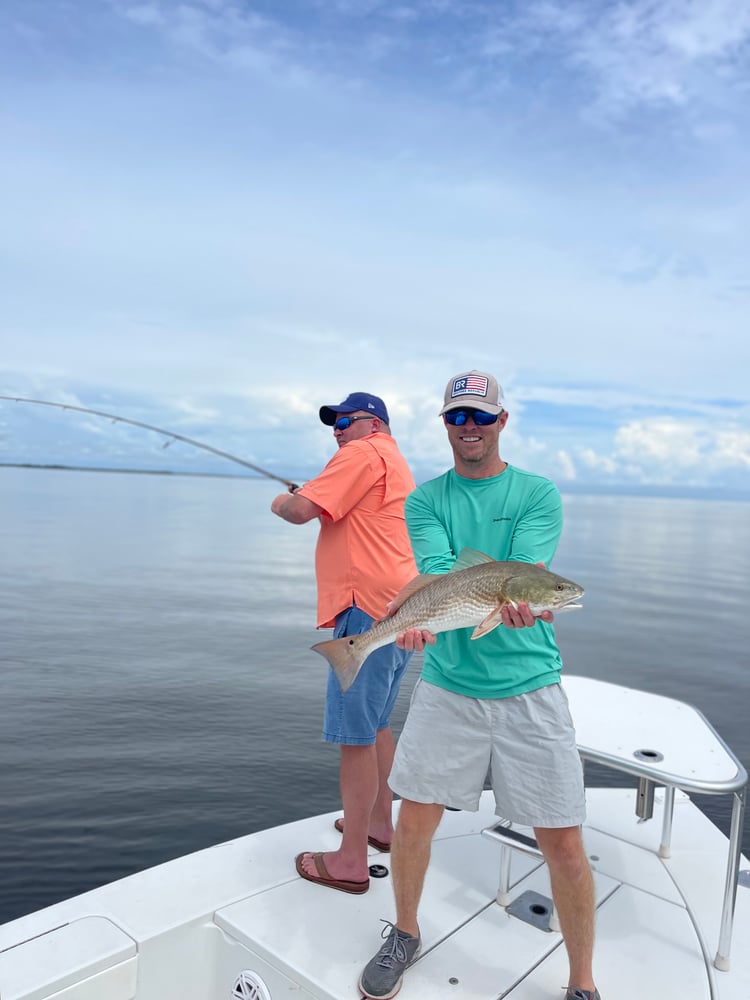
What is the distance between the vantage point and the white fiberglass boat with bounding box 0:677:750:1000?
112 inches

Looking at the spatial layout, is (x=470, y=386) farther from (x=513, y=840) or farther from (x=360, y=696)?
(x=513, y=840)

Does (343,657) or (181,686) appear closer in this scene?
(343,657)

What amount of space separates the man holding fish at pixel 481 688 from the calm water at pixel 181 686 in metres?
3.43

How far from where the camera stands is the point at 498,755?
9.53 ft

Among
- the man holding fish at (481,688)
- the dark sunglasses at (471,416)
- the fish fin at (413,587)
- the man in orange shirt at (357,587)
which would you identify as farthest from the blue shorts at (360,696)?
the dark sunglasses at (471,416)

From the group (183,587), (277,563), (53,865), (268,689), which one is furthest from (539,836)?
(277,563)

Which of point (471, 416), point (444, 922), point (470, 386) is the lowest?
point (444, 922)

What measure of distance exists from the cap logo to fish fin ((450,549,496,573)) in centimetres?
59

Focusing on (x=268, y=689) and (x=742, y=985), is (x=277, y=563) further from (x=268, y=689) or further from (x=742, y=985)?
(x=742, y=985)

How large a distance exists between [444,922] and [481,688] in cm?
121

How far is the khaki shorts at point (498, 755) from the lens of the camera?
2.81 meters

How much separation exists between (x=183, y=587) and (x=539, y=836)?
16478 mm

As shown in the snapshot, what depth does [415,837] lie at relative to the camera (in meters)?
2.99

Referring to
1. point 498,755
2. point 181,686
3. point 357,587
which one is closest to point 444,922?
point 498,755
